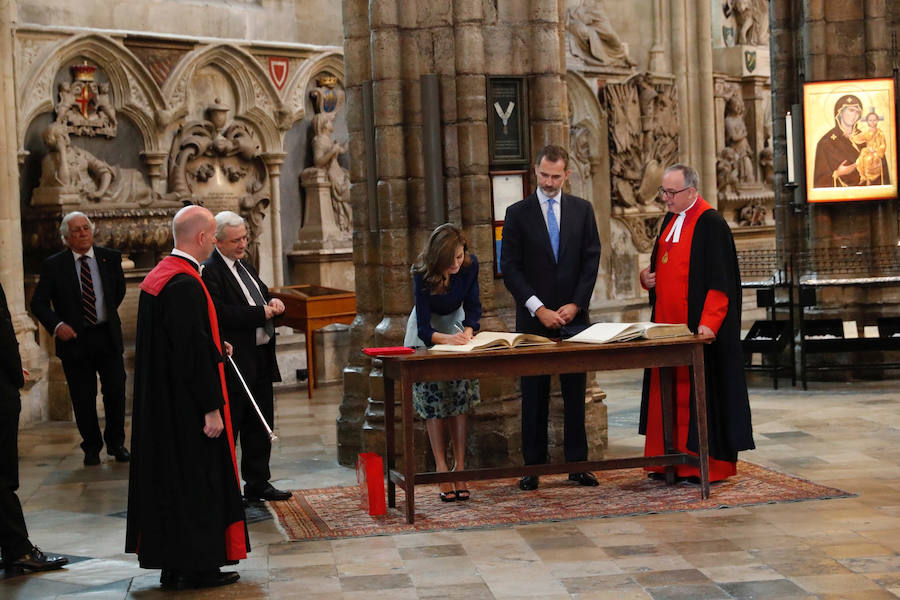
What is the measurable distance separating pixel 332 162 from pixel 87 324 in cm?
473

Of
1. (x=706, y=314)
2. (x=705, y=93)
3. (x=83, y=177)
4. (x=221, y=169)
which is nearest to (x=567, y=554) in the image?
(x=706, y=314)

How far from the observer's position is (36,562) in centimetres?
541

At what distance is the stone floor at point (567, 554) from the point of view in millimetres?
4930

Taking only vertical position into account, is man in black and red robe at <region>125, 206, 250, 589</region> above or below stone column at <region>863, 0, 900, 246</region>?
below

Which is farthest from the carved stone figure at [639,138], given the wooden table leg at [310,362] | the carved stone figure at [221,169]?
the wooden table leg at [310,362]

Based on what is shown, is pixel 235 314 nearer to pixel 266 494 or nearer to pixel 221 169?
pixel 266 494

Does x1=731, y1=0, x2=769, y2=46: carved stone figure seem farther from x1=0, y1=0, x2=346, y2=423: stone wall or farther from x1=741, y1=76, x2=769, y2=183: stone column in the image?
x1=0, y1=0, x2=346, y2=423: stone wall

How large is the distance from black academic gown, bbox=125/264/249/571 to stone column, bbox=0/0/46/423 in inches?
206

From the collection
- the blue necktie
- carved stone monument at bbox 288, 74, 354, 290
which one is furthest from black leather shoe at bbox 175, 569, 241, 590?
carved stone monument at bbox 288, 74, 354, 290

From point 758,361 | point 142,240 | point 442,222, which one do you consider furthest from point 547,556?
point 758,361

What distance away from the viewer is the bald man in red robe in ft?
21.9

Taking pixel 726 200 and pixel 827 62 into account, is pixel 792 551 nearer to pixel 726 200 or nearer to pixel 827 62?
pixel 827 62

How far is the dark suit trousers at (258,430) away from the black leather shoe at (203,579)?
151 cm

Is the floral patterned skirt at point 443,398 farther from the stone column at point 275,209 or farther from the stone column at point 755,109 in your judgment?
the stone column at point 755,109
